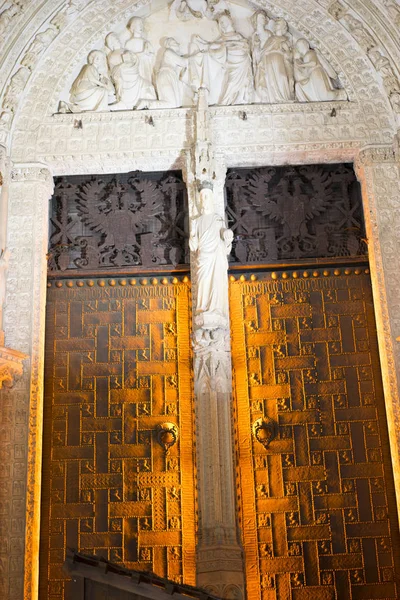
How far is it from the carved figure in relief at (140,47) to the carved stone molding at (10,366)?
178 inches

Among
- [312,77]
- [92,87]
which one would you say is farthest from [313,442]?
[92,87]

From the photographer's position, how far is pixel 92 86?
11258 mm

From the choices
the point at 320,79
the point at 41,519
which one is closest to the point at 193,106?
the point at 320,79

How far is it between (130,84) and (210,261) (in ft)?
10.00

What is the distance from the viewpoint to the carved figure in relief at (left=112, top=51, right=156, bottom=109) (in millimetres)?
11242

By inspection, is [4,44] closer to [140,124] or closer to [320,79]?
[140,124]

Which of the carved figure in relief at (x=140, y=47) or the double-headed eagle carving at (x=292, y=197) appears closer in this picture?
the double-headed eagle carving at (x=292, y=197)

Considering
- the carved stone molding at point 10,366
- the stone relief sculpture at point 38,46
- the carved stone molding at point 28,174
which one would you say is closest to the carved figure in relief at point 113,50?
the stone relief sculpture at point 38,46

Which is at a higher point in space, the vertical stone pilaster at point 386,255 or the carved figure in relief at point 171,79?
the carved figure in relief at point 171,79

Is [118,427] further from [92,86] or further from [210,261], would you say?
[92,86]

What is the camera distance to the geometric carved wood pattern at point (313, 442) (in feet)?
31.1

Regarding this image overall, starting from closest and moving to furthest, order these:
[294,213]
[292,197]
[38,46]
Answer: [294,213] → [292,197] → [38,46]

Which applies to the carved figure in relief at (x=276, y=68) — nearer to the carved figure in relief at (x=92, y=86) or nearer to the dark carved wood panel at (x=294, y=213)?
the dark carved wood panel at (x=294, y=213)

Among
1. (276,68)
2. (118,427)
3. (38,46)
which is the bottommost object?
(118,427)
